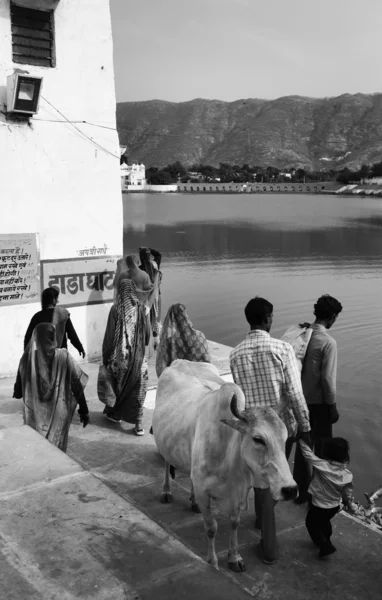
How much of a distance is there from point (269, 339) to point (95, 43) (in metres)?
4.97

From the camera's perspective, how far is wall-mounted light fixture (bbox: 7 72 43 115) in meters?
6.22

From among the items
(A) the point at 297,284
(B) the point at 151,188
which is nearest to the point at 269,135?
(B) the point at 151,188

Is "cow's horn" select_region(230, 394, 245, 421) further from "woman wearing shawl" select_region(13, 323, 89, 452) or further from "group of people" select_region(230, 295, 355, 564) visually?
"woman wearing shawl" select_region(13, 323, 89, 452)

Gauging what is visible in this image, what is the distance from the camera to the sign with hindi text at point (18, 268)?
6754 mm

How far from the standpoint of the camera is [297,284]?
19.1 meters

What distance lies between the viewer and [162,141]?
175 metres

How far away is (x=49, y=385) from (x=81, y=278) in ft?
9.49

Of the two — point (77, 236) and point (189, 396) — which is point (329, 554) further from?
point (77, 236)

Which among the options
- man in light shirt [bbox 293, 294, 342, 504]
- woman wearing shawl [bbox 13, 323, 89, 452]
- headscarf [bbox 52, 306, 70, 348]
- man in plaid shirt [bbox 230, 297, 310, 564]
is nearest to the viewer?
man in plaid shirt [bbox 230, 297, 310, 564]

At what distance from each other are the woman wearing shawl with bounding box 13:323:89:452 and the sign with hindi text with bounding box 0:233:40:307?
2217 millimetres

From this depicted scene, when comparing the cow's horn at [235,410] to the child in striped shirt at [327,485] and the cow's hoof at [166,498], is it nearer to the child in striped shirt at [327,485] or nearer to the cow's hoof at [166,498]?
the child in striped shirt at [327,485]

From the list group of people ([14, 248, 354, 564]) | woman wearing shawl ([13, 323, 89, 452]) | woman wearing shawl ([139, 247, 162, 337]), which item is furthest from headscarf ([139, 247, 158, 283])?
woman wearing shawl ([13, 323, 89, 452])

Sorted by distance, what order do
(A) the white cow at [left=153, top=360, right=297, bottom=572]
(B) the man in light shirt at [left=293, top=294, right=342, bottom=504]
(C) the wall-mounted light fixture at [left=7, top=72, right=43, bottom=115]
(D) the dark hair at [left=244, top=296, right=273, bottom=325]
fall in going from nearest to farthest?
(A) the white cow at [left=153, top=360, right=297, bottom=572]
(D) the dark hair at [left=244, top=296, right=273, bottom=325]
(B) the man in light shirt at [left=293, top=294, right=342, bottom=504]
(C) the wall-mounted light fixture at [left=7, top=72, right=43, bottom=115]

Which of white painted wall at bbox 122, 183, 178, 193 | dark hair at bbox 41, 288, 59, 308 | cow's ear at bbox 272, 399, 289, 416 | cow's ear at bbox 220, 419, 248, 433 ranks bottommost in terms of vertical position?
cow's ear at bbox 272, 399, 289, 416
